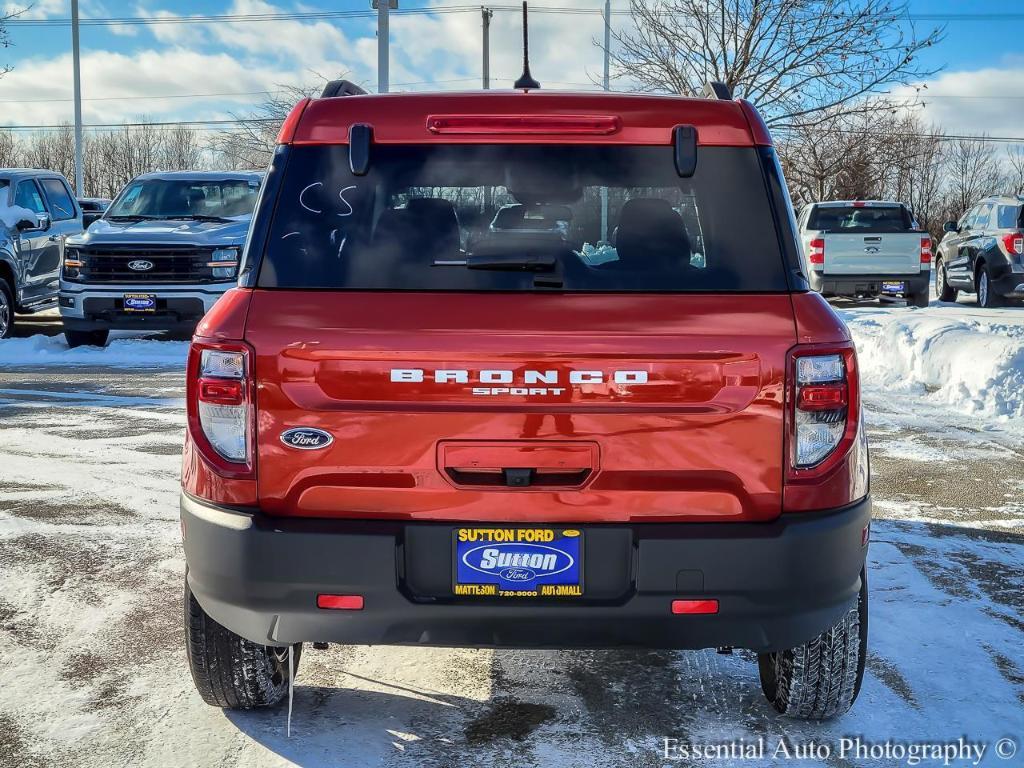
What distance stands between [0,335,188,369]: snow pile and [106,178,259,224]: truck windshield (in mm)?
1651

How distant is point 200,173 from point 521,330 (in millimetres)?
12459

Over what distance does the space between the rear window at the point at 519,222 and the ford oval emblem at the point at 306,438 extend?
0.38 meters

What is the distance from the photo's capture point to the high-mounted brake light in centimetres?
294

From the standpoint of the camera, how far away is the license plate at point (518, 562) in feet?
9.00

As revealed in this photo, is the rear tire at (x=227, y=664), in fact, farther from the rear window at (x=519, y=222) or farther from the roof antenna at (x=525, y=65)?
the roof antenna at (x=525, y=65)

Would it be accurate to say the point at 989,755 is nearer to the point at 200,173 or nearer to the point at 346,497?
the point at 346,497

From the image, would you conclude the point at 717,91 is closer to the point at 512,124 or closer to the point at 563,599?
the point at 512,124

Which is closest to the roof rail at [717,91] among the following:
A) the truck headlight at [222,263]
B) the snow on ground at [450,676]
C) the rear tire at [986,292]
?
the snow on ground at [450,676]

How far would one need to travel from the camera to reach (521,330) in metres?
2.72

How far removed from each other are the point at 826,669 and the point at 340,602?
1.45 meters

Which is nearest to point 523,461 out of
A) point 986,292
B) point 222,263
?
point 222,263

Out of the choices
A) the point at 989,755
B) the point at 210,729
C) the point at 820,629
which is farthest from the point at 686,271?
the point at 210,729

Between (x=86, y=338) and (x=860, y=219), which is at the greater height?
(x=860, y=219)

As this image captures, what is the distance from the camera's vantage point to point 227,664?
10.6 ft
